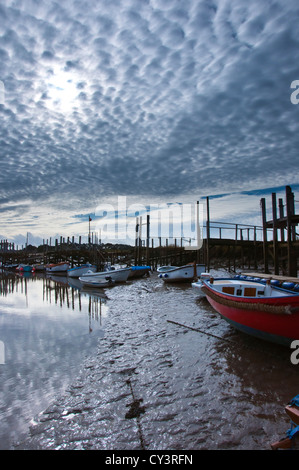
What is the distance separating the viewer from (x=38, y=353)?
817 cm

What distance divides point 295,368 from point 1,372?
272 inches

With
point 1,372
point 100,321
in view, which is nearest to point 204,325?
point 100,321

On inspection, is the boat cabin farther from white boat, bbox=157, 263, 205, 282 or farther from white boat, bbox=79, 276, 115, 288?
white boat, bbox=79, 276, 115, 288

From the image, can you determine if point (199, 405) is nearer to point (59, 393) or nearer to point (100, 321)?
point (59, 393)

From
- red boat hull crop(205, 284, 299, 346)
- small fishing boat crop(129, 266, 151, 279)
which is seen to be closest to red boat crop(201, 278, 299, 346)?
red boat hull crop(205, 284, 299, 346)

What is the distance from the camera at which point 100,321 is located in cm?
1160

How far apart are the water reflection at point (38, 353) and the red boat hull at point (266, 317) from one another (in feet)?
13.9

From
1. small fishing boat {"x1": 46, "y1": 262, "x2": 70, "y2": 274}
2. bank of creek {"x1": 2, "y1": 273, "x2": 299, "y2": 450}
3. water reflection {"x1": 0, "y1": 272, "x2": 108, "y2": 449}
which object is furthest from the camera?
small fishing boat {"x1": 46, "y1": 262, "x2": 70, "y2": 274}

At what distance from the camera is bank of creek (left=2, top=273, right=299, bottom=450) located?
4.03 metres

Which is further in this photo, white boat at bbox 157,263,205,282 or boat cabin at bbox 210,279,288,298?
white boat at bbox 157,263,205,282

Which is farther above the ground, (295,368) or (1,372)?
(295,368)

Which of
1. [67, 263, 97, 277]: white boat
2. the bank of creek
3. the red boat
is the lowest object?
the bank of creek

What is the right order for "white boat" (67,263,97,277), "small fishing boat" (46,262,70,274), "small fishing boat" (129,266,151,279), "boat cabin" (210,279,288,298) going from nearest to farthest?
"boat cabin" (210,279,288,298) < "small fishing boat" (129,266,151,279) < "white boat" (67,263,97,277) < "small fishing boat" (46,262,70,274)
